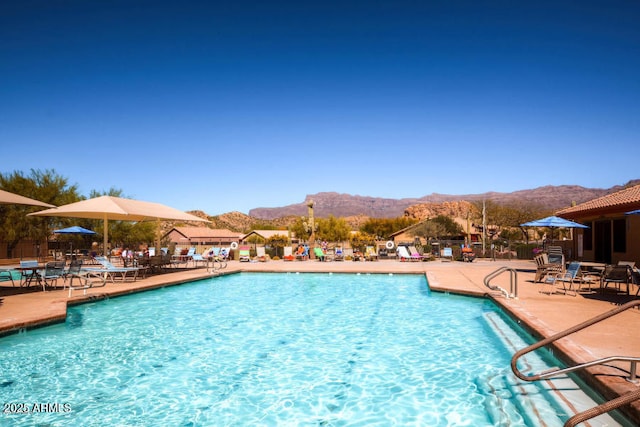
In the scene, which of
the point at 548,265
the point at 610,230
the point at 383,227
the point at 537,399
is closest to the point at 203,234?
the point at 383,227

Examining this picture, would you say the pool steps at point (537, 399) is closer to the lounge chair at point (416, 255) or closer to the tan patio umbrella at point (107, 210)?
the tan patio umbrella at point (107, 210)

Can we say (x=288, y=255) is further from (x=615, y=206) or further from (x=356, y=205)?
(x=356, y=205)

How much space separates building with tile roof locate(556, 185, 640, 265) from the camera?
12.7 metres

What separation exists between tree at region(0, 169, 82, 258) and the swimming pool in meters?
18.6

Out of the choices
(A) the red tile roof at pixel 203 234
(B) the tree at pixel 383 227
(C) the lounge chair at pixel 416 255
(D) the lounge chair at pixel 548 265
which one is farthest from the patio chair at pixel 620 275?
(B) the tree at pixel 383 227

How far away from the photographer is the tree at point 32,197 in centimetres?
2270

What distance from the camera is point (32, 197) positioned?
23766mm

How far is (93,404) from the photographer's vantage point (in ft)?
13.3

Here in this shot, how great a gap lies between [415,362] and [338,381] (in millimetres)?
1215

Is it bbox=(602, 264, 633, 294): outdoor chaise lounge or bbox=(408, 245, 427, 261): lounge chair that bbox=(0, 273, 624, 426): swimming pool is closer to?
bbox=(602, 264, 633, 294): outdoor chaise lounge

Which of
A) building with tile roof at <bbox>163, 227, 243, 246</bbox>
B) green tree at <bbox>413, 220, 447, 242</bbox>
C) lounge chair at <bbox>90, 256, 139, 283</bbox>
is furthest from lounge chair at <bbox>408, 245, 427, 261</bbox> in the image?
building with tile roof at <bbox>163, 227, 243, 246</bbox>

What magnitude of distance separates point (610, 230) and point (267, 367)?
47.1 feet

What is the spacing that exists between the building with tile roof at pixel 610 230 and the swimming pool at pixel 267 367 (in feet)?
24.3

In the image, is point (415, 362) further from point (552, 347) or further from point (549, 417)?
point (549, 417)
